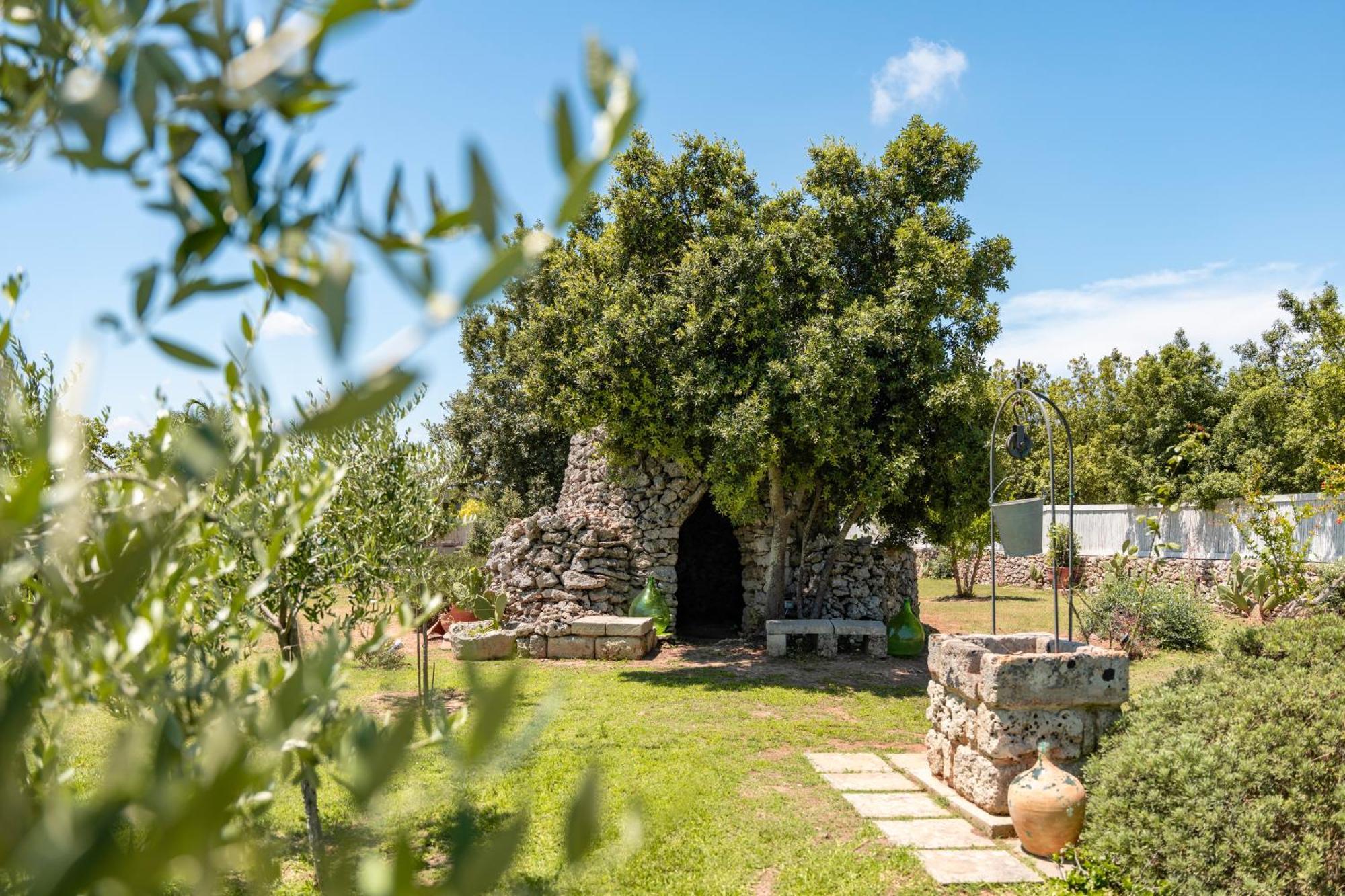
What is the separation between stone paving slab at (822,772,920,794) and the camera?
6.59m

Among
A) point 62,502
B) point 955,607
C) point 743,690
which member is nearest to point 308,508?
point 62,502

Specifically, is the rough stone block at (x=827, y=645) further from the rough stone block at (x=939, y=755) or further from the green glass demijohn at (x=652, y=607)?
the rough stone block at (x=939, y=755)

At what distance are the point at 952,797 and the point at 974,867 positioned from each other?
1.28 m

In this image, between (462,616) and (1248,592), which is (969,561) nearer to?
(1248,592)

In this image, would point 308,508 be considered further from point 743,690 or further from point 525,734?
point 743,690

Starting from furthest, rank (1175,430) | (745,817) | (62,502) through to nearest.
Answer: (1175,430)
(745,817)
(62,502)

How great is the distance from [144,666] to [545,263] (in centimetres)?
1609

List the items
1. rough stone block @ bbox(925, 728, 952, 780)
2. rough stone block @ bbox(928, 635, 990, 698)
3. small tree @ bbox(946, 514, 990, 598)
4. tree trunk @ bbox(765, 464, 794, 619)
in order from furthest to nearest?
1. small tree @ bbox(946, 514, 990, 598)
2. tree trunk @ bbox(765, 464, 794, 619)
3. rough stone block @ bbox(925, 728, 952, 780)
4. rough stone block @ bbox(928, 635, 990, 698)

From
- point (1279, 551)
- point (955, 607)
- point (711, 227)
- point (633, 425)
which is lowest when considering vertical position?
point (955, 607)

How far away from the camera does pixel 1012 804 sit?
5246 millimetres

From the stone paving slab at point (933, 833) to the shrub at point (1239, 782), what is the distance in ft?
2.57

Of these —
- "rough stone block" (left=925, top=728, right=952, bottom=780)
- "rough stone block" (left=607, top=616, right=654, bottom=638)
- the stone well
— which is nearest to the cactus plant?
"rough stone block" (left=925, top=728, right=952, bottom=780)

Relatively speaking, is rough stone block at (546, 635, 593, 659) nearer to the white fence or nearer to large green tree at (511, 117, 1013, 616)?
large green tree at (511, 117, 1013, 616)

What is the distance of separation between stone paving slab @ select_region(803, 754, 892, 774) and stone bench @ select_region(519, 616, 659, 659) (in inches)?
197
